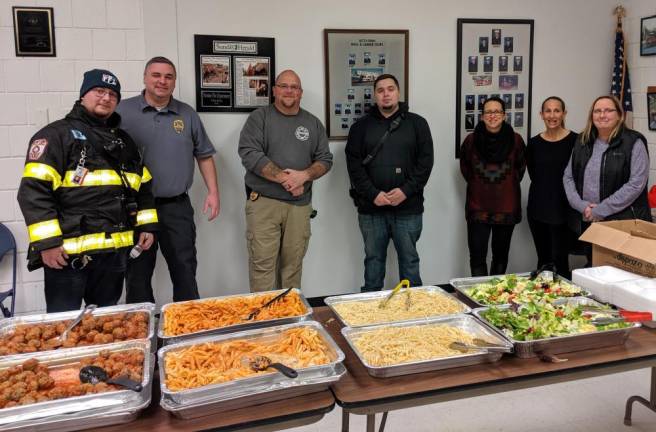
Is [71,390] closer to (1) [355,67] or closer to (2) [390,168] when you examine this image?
(2) [390,168]

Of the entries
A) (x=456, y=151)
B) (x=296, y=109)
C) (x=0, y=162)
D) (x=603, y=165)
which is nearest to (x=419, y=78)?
(x=456, y=151)

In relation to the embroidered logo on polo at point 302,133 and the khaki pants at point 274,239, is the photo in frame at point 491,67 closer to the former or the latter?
the embroidered logo on polo at point 302,133

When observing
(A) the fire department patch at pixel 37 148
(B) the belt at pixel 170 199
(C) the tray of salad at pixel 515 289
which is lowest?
(C) the tray of salad at pixel 515 289

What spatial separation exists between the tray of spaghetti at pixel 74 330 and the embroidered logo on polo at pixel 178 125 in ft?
5.44

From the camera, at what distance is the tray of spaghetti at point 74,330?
1795mm

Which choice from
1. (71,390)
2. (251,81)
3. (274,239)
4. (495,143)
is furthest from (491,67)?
(71,390)

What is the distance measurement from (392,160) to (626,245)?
6.05 ft

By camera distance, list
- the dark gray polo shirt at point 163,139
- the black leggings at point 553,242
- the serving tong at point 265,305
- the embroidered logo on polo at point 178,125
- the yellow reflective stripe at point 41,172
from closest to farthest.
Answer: the serving tong at point 265,305 < the yellow reflective stripe at point 41,172 < the dark gray polo shirt at point 163,139 < the embroidered logo on polo at point 178,125 < the black leggings at point 553,242

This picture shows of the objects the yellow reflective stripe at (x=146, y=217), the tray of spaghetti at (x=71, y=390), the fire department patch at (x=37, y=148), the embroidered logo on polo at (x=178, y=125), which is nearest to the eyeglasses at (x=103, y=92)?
the fire department patch at (x=37, y=148)

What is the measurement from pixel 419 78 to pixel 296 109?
121 centimetres

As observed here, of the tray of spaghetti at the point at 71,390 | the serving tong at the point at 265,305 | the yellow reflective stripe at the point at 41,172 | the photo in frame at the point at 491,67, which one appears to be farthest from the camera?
the photo in frame at the point at 491,67

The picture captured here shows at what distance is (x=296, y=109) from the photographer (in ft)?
12.8

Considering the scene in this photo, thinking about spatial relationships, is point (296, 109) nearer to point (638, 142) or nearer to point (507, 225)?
point (507, 225)

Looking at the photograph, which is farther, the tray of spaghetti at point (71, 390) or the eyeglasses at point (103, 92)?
the eyeglasses at point (103, 92)
